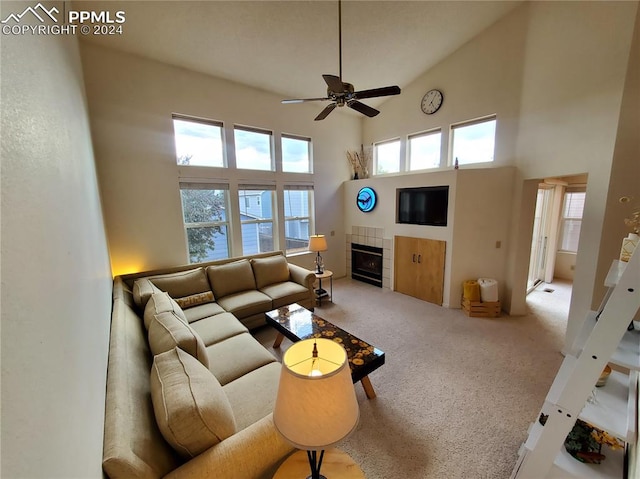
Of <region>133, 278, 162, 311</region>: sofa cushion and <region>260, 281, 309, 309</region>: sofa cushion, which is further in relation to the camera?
<region>260, 281, 309, 309</region>: sofa cushion

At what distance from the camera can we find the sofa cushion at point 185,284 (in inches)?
120

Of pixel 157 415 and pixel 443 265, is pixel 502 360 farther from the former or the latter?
pixel 157 415

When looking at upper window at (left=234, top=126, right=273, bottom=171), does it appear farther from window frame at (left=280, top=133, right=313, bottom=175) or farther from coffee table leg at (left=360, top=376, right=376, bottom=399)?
coffee table leg at (left=360, top=376, right=376, bottom=399)

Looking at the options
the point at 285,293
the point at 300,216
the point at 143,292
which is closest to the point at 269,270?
the point at 285,293

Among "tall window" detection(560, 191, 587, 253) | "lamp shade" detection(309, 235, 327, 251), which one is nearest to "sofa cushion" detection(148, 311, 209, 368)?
"lamp shade" detection(309, 235, 327, 251)

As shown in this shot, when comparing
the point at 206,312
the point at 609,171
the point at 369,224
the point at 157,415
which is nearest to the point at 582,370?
the point at 157,415

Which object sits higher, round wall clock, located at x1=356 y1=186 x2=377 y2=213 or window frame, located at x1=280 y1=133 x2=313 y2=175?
window frame, located at x1=280 y1=133 x2=313 y2=175

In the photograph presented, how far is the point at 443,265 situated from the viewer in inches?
156

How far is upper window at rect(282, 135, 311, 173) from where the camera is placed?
4.56 metres

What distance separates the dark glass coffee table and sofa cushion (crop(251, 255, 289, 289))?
2.81ft

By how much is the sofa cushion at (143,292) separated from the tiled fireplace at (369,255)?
146 inches

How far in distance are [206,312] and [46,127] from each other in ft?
7.66

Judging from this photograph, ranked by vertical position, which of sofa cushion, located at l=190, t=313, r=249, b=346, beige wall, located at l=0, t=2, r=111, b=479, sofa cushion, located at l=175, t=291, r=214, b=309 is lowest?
sofa cushion, located at l=190, t=313, r=249, b=346
